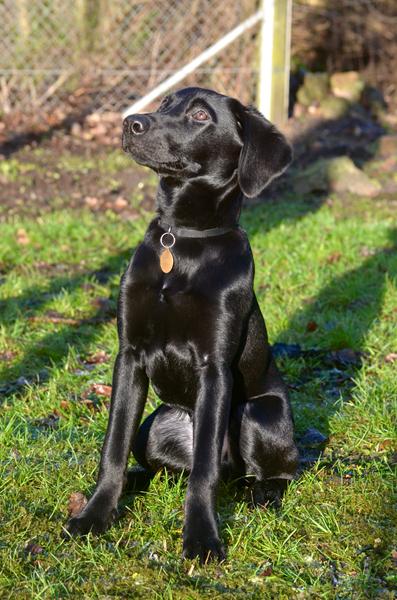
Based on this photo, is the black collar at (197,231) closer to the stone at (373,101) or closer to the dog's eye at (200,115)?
the dog's eye at (200,115)

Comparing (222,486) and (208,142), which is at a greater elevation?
(208,142)

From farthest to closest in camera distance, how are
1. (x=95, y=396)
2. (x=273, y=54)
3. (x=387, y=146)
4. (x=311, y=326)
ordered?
(x=387, y=146)
(x=273, y=54)
(x=311, y=326)
(x=95, y=396)

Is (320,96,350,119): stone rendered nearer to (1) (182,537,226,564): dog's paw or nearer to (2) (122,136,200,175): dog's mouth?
(2) (122,136,200,175): dog's mouth

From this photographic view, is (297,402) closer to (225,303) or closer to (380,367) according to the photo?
(380,367)

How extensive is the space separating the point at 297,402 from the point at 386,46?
9.24 m

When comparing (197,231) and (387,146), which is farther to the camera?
(387,146)

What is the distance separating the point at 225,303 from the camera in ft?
9.96

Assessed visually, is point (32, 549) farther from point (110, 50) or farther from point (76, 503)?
point (110, 50)

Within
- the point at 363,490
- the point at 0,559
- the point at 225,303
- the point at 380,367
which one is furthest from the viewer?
the point at 380,367

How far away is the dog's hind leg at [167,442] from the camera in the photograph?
10.9 ft

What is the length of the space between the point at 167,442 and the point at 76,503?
1.36ft

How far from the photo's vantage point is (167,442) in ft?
10.9

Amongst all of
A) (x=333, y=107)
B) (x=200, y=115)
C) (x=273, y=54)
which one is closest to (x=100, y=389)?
(x=200, y=115)

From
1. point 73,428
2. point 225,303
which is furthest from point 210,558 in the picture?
point 73,428
